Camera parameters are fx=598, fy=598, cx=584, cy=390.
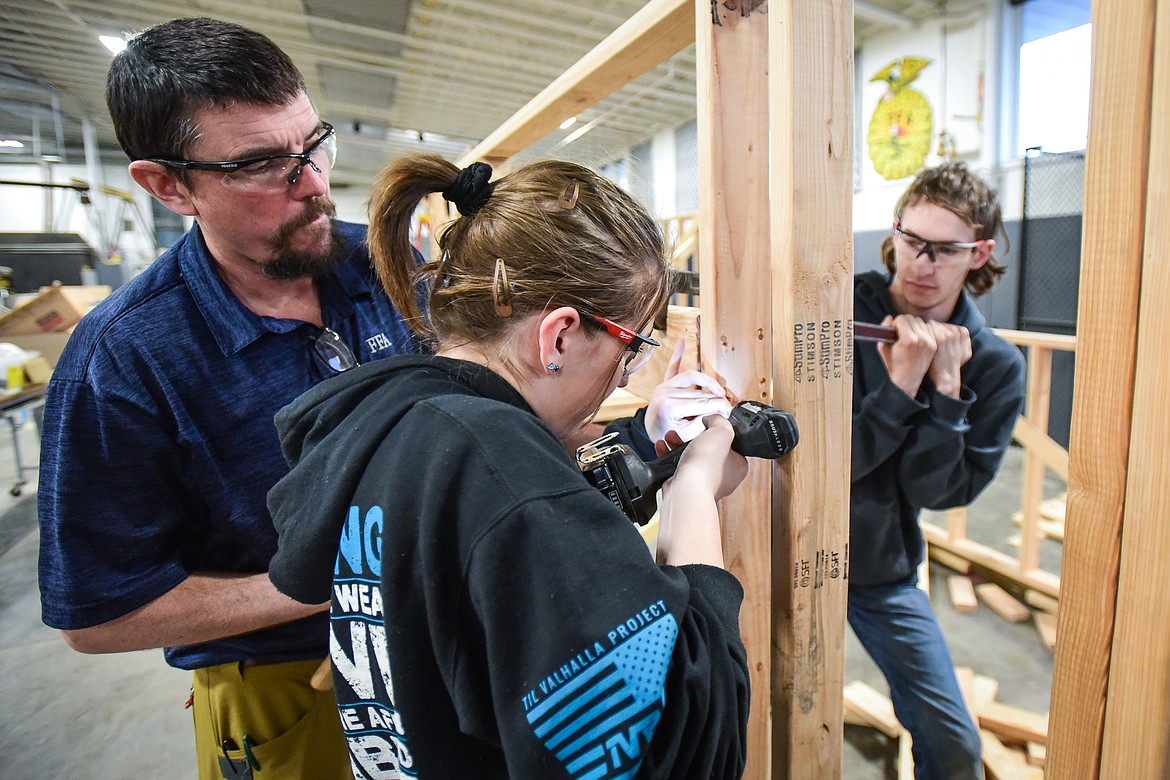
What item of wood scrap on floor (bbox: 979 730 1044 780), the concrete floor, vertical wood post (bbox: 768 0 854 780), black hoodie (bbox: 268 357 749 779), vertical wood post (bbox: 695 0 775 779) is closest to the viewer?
black hoodie (bbox: 268 357 749 779)

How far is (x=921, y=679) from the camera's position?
179 centimetres

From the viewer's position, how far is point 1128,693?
0.80m

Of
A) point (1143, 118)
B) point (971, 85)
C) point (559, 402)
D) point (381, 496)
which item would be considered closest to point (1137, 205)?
point (1143, 118)

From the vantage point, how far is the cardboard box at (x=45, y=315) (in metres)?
4.47

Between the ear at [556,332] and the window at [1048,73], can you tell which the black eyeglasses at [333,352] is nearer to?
the ear at [556,332]

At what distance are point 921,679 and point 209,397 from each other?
203 cm

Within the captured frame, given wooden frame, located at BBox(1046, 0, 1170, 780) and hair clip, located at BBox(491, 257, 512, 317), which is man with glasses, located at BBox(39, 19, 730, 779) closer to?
hair clip, located at BBox(491, 257, 512, 317)

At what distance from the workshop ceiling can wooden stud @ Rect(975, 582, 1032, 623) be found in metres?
3.84

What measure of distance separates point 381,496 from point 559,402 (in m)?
0.31

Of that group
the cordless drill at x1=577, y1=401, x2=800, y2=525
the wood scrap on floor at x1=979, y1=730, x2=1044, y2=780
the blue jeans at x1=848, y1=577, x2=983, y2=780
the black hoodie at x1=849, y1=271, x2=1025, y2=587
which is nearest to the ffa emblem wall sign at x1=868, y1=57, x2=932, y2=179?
the black hoodie at x1=849, y1=271, x2=1025, y2=587

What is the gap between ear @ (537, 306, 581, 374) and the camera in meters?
0.80

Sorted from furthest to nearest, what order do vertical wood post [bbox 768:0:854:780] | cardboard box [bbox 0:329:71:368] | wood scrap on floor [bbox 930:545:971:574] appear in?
1. cardboard box [bbox 0:329:71:368]
2. wood scrap on floor [bbox 930:545:971:574]
3. vertical wood post [bbox 768:0:854:780]

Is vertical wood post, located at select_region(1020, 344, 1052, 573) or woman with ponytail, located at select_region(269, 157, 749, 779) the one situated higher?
woman with ponytail, located at select_region(269, 157, 749, 779)

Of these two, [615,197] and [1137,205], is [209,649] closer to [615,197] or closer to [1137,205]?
[615,197]
